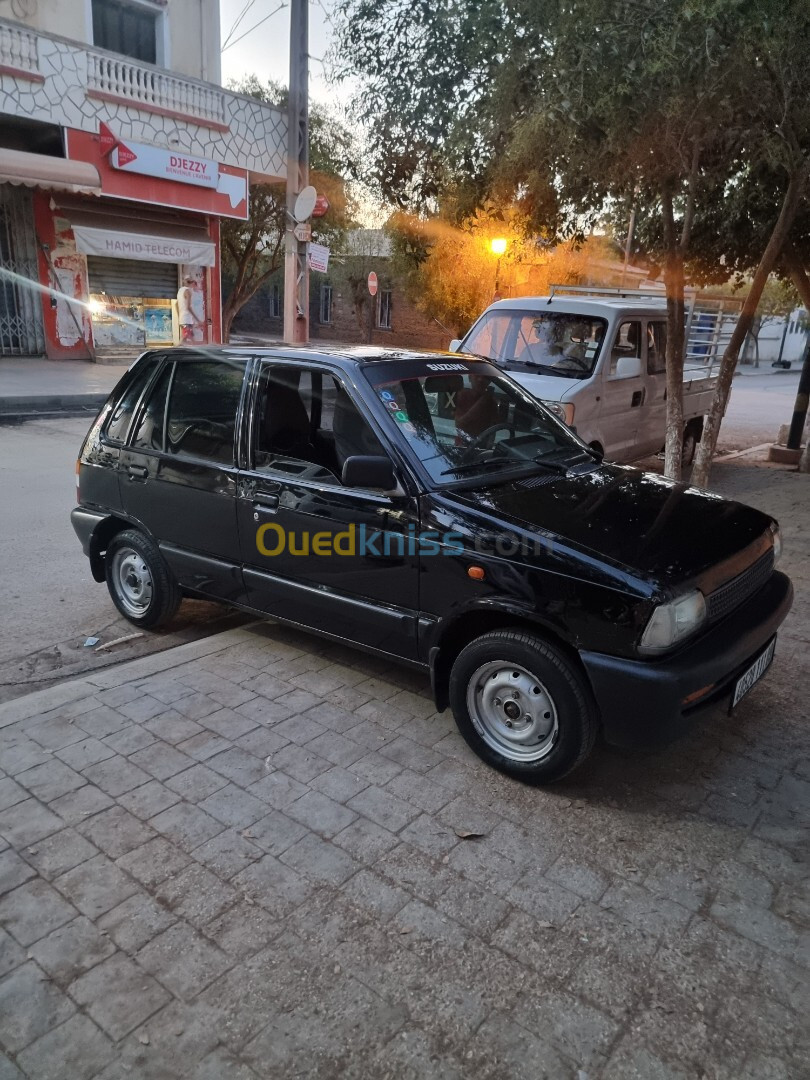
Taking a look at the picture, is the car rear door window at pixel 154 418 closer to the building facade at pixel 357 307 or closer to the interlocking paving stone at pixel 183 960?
the interlocking paving stone at pixel 183 960

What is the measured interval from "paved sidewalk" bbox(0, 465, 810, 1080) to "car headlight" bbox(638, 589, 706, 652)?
787 mm

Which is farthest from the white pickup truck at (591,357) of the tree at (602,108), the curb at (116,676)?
the curb at (116,676)

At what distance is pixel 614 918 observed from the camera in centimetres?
259

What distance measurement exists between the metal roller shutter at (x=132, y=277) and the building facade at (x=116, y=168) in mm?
33

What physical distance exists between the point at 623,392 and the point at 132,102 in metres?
15.2

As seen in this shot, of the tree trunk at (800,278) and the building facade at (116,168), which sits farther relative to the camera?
the building facade at (116,168)

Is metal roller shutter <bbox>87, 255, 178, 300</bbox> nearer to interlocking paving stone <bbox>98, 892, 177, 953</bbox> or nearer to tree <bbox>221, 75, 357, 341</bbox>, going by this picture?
tree <bbox>221, 75, 357, 341</bbox>

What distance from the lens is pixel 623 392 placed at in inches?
327

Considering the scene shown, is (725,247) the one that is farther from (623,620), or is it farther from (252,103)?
(252,103)

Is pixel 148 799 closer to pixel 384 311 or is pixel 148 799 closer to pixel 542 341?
pixel 542 341

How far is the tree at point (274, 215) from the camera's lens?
22.0m

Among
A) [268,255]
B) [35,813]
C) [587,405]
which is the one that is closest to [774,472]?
[587,405]

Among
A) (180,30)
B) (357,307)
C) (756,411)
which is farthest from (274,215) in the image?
(756,411)

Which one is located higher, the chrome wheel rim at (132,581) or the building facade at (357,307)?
the building facade at (357,307)
